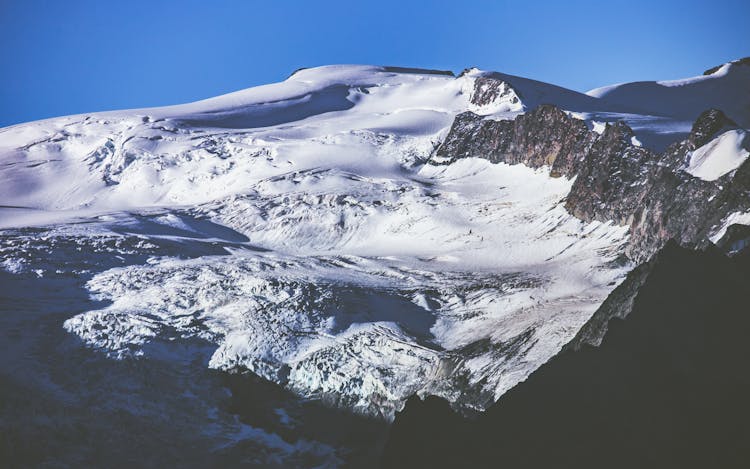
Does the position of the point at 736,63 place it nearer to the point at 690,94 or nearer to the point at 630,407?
the point at 690,94

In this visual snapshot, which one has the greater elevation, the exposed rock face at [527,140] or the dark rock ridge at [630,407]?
the exposed rock face at [527,140]

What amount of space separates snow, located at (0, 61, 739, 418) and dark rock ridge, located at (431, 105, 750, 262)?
2726mm

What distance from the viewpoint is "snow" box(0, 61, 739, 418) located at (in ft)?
204

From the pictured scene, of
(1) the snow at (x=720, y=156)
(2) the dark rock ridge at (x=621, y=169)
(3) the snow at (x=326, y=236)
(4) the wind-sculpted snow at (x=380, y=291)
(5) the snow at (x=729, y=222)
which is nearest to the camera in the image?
(5) the snow at (x=729, y=222)

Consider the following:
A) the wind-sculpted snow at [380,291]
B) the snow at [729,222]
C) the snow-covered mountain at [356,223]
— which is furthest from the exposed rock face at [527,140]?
the snow at [729,222]

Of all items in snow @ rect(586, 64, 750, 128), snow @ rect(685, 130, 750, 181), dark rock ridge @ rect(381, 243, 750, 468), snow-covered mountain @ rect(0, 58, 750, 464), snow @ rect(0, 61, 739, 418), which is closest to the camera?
dark rock ridge @ rect(381, 243, 750, 468)

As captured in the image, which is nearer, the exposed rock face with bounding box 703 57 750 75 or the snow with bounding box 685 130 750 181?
the snow with bounding box 685 130 750 181

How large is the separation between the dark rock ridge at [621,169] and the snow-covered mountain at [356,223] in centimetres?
44

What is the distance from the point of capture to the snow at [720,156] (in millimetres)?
70688

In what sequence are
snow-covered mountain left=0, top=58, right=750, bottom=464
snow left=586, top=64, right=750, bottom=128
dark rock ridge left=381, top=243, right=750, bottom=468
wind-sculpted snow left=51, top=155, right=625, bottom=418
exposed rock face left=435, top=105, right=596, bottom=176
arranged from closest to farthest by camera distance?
dark rock ridge left=381, top=243, right=750, bottom=468
wind-sculpted snow left=51, top=155, right=625, bottom=418
snow-covered mountain left=0, top=58, right=750, bottom=464
exposed rock face left=435, top=105, right=596, bottom=176
snow left=586, top=64, right=750, bottom=128

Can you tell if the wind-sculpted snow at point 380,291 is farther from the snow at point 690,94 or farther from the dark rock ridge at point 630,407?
the snow at point 690,94

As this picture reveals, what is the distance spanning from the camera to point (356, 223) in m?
107

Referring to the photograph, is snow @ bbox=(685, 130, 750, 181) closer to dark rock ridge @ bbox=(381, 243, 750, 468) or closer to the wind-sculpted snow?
the wind-sculpted snow

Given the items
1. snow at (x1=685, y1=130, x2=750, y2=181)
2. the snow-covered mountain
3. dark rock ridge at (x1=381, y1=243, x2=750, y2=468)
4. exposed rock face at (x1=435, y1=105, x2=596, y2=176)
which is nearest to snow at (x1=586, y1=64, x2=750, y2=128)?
the snow-covered mountain
